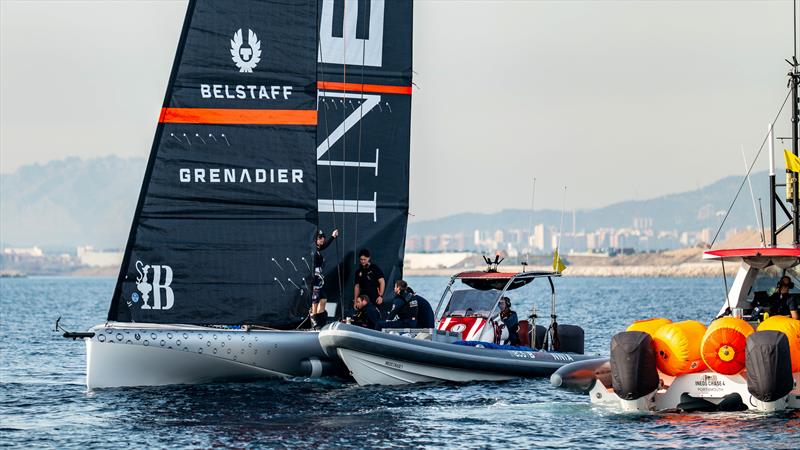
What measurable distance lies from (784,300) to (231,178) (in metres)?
9.20

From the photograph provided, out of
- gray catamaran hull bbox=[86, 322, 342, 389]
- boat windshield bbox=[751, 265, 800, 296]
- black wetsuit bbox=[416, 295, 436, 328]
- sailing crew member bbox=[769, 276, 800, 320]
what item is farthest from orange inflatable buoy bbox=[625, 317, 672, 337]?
gray catamaran hull bbox=[86, 322, 342, 389]

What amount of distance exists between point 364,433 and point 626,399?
3966 mm

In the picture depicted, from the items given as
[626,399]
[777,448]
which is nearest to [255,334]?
[626,399]

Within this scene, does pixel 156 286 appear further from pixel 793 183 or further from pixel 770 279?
pixel 793 183

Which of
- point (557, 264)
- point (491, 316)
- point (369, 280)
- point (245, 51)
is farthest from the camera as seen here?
point (557, 264)

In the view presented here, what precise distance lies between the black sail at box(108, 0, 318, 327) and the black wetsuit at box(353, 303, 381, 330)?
1.29m

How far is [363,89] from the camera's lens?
2733 cm

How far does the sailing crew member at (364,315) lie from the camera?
23859mm

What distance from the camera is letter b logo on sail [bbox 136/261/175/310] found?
870 inches

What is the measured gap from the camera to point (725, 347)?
18.9 metres

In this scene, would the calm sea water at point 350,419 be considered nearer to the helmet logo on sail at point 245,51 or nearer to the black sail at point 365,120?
the black sail at point 365,120

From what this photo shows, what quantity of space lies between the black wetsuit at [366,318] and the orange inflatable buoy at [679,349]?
6.11 metres

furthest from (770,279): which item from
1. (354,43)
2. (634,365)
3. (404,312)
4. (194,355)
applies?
(354,43)

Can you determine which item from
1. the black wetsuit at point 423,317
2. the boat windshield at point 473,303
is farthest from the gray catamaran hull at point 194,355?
the boat windshield at point 473,303
